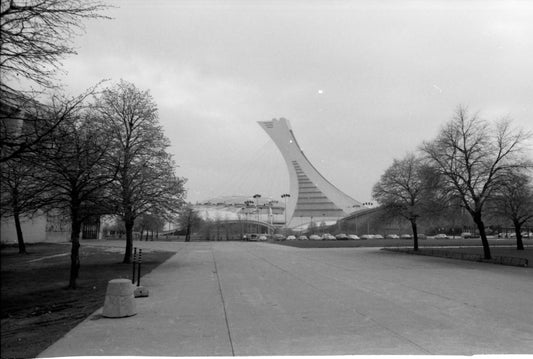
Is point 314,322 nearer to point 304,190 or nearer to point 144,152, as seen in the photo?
point 144,152

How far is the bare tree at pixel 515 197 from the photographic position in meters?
28.4

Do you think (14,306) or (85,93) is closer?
(85,93)

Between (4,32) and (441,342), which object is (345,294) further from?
(4,32)

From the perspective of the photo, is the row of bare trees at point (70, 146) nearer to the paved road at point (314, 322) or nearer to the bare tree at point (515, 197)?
the paved road at point (314, 322)

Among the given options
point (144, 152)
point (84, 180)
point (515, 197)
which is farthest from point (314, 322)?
point (515, 197)

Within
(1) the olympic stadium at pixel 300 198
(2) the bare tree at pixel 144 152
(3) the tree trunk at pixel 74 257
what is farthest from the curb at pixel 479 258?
(1) the olympic stadium at pixel 300 198

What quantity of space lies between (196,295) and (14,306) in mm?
4963

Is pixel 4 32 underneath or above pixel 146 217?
above

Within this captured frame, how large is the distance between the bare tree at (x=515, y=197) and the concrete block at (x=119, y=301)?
26.3 m

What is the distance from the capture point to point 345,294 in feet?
42.7

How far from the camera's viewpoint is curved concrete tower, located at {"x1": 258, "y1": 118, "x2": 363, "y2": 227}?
11425 centimetres

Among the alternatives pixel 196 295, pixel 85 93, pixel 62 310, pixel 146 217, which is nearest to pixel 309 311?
pixel 196 295

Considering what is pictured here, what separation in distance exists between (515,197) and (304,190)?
273 ft

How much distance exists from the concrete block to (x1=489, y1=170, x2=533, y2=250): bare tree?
26.3 m
